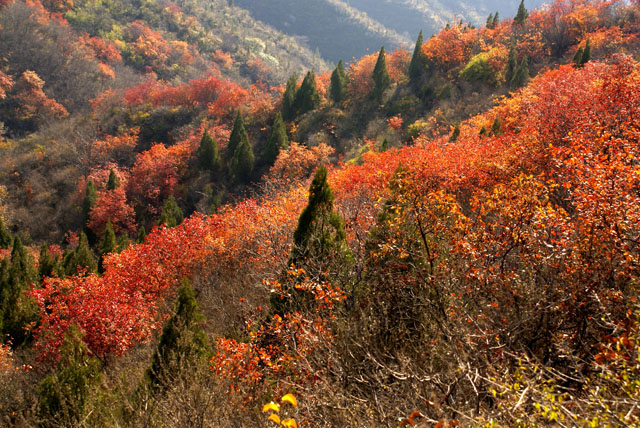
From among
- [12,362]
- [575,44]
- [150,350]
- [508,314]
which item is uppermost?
[575,44]

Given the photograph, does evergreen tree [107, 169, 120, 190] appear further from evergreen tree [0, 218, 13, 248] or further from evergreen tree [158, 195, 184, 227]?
evergreen tree [0, 218, 13, 248]

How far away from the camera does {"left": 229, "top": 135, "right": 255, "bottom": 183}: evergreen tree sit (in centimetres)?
4141

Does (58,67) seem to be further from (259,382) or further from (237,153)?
(259,382)

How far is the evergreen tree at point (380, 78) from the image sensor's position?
44594 mm

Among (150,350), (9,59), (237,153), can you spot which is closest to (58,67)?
(9,59)

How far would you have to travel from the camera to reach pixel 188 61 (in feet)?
298

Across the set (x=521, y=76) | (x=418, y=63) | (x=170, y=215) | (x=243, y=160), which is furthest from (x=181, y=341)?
(x=418, y=63)

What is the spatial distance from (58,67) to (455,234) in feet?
300

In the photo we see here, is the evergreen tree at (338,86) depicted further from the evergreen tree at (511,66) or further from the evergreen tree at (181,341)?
the evergreen tree at (181,341)

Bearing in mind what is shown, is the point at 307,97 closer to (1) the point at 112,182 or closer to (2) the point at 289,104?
(2) the point at 289,104

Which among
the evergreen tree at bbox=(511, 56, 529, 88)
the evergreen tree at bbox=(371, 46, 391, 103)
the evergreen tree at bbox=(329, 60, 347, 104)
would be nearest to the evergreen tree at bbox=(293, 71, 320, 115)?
the evergreen tree at bbox=(329, 60, 347, 104)

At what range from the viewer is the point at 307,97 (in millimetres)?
47406

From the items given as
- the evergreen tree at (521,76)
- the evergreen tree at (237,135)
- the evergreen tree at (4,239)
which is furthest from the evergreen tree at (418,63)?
the evergreen tree at (4,239)

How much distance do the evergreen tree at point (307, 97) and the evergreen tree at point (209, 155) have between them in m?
12.6
